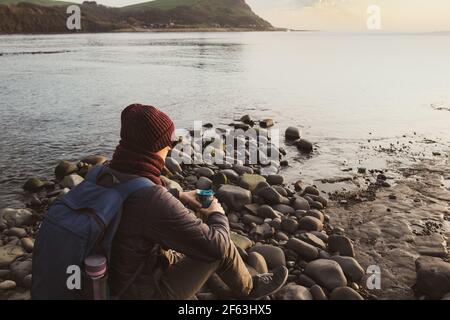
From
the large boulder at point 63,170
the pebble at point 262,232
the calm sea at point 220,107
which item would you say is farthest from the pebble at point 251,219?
the large boulder at point 63,170

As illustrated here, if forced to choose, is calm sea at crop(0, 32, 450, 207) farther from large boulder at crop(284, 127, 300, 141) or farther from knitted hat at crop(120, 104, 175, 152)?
knitted hat at crop(120, 104, 175, 152)

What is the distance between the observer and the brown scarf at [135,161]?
3.85m

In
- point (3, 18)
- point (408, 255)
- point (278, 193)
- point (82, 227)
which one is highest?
point (3, 18)

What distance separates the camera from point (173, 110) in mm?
21844

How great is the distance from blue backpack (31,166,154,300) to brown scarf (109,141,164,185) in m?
0.17

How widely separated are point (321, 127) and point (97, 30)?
15874 centimetres

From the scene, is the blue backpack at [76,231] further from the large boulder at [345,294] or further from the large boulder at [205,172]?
the large boulder at [205,172]

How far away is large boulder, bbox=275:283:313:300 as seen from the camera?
5.94 meters

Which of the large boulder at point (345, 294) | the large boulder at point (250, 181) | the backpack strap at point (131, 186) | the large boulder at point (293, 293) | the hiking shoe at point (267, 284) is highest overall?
the backpack strap at point (131, 186)

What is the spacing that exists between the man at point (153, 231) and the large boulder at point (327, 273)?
109 inches

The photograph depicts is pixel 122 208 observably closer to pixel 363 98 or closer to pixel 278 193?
pixel 278 193
